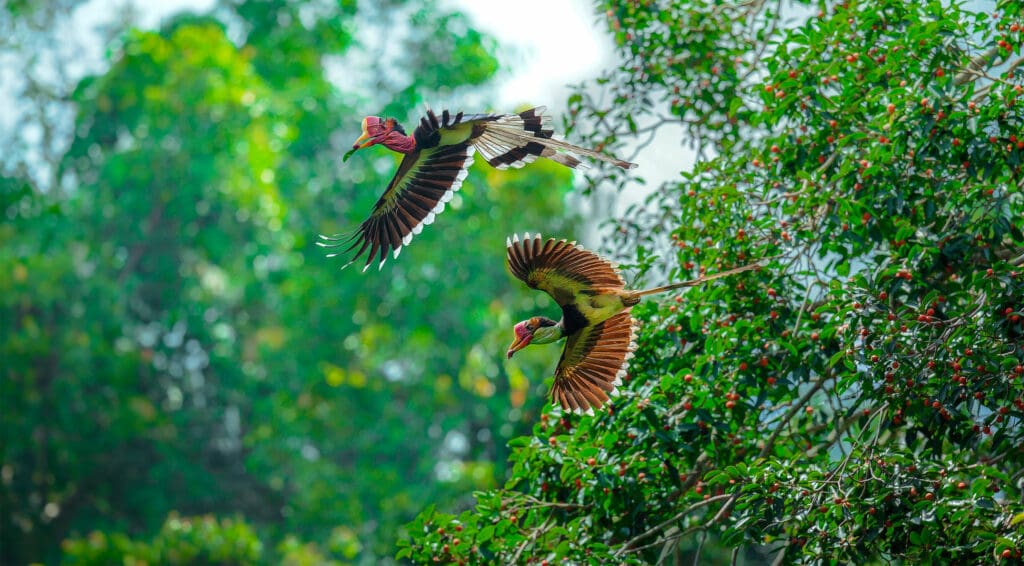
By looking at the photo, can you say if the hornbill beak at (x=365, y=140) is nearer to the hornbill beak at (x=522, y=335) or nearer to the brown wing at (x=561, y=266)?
the brown wing at (x=561, y=266)

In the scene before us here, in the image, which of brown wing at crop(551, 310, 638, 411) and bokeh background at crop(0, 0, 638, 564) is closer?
brown wing at crop(551, 310, 638, 411)

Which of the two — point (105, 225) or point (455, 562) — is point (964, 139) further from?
point (105, 225)

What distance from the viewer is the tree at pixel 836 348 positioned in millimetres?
2617

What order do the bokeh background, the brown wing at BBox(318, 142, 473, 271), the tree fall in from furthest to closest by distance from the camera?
the bokeh background → the brown wing at BBox(318, 142, 473, 271) → the tree

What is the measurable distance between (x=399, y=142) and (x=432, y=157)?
11 cm

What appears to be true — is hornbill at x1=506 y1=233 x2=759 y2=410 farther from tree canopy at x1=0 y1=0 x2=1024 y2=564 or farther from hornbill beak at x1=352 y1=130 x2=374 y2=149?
hornbill beak at x1=352 y1=130 x2=374 y2=149

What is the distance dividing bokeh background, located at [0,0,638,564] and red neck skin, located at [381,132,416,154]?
14.4 feet

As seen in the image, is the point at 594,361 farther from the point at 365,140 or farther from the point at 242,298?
the point at 242,298

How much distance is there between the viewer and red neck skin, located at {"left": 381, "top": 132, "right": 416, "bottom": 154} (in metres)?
2.91

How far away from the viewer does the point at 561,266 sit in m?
2.86

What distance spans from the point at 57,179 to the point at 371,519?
5506 mm

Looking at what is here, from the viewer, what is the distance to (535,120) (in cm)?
286

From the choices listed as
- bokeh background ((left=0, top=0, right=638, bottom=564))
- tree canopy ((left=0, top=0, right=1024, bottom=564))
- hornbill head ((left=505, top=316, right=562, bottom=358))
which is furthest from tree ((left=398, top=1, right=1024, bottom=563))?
bokeh background ((left=0, top=0, right=638, bottom=564))

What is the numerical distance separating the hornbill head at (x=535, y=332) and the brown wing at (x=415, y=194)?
353 mm
